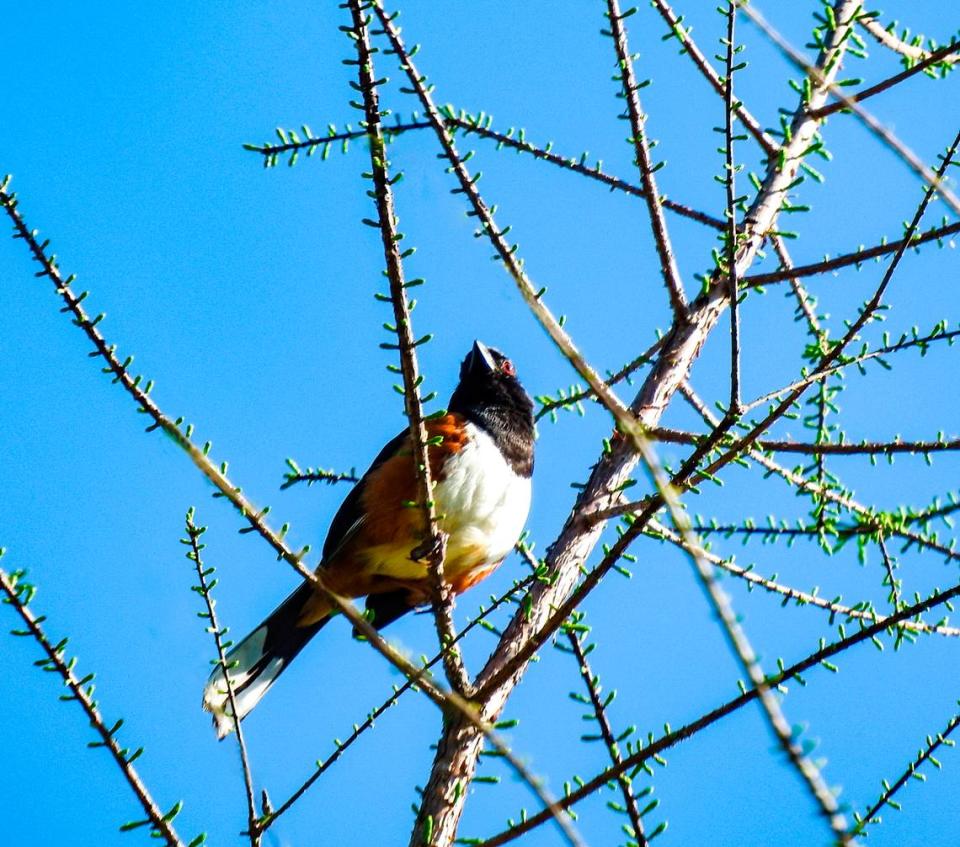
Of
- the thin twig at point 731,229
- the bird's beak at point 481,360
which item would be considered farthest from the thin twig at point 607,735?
the bird's beak at point 481,360

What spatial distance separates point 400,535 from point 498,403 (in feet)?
2.32

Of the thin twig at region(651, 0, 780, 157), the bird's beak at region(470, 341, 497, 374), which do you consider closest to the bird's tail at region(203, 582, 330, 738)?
the bird's beak at region(470, 341, 497, 374)

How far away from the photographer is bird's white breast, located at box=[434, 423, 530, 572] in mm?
3336

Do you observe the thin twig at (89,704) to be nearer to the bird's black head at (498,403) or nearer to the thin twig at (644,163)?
the thin twig at (644,163)

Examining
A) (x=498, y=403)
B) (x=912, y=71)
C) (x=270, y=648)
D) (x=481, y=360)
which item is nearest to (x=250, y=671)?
(x=270, y=648)

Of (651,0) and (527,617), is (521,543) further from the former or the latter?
(651,0)

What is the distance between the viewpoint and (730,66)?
6.27 feet

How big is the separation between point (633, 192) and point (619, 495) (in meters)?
0.72

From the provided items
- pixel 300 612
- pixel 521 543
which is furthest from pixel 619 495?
pixel 300 612

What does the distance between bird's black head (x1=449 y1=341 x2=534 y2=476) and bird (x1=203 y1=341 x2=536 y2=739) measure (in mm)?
11

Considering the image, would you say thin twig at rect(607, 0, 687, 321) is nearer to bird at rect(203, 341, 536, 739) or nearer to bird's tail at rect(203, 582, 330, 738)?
bird at rect(203, 341, 536, 739)

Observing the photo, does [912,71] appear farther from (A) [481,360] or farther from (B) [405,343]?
(A) [481,360]

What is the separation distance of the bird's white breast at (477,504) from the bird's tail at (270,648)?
0.45 meters

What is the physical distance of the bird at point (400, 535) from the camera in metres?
3.34
